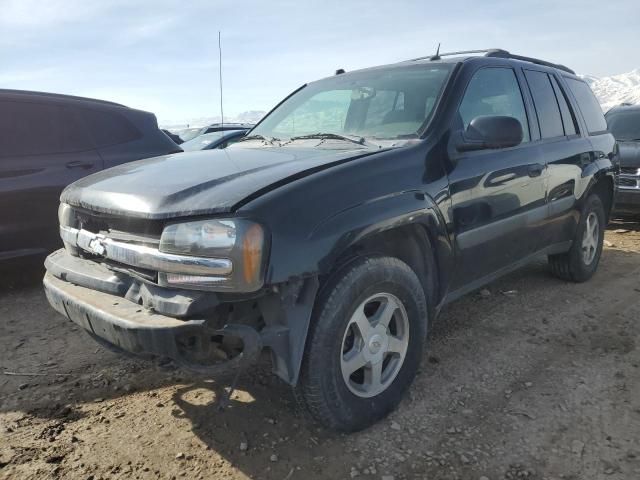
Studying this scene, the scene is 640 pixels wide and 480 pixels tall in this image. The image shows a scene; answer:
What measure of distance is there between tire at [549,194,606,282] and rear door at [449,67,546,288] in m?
0.85

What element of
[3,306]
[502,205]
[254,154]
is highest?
[254,154]

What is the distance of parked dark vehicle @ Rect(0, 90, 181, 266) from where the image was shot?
4359mm

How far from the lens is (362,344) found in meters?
2.47

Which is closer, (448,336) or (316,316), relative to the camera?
(316,316)

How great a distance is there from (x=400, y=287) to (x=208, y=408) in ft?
3.86

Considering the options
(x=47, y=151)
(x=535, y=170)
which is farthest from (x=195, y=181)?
(x=47, y=151)

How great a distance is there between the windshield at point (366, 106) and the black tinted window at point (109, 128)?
6.01 ft

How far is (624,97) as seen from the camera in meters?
19.5

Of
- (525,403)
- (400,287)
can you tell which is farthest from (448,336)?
(400,287)

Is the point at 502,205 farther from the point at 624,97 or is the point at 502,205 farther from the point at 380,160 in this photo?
the point at 624,97

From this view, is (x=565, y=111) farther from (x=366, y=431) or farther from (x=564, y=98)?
(x=366, y=431)

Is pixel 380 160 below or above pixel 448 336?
above

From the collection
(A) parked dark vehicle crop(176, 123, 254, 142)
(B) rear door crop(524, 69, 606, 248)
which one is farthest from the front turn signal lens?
(A) parked dark vehicle crop(176, 123, 254, 142)

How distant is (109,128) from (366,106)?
9.36 feet
